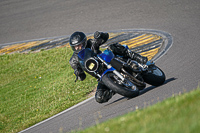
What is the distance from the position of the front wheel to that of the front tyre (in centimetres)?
62

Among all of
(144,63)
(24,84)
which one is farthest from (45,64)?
(144,63)

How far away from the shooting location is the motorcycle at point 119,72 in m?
6.33

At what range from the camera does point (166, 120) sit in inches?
140

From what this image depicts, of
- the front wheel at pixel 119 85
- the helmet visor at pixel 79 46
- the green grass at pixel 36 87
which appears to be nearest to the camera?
the front wheel at pixel 119 85

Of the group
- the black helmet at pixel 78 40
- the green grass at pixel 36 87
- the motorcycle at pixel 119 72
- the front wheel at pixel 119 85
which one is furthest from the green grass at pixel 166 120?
the green grass at pixel 36 87

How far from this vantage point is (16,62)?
13.1 m

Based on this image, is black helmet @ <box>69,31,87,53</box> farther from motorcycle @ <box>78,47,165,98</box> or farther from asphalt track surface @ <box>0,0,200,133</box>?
asphalt track surface @ <box>0,0,200,133</box>

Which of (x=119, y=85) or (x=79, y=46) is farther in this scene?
(x=79, y=46)

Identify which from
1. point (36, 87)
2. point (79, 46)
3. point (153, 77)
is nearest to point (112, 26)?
point (36, 87)

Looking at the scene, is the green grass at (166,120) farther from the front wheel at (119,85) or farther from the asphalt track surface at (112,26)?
the front wheel at (119,85)

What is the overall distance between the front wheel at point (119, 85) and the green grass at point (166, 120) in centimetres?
183

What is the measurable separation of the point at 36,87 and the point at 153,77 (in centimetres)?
503

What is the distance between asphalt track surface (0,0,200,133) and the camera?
673 cm

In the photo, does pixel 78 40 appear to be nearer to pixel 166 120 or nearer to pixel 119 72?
pixel 119 72
